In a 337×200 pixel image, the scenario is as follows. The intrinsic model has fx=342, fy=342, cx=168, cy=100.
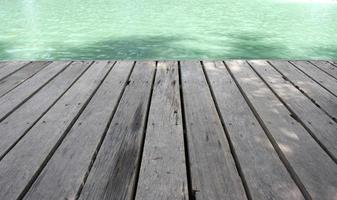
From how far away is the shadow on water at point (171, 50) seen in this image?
504 cm

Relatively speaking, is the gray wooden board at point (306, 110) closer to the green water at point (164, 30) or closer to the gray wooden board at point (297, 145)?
the gray wooden board at point (297, 145)

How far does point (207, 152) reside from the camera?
1.37 m

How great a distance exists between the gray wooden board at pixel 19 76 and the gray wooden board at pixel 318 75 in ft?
6.46

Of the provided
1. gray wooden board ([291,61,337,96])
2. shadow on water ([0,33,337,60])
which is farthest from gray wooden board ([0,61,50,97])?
shadow on water ([0,33,337,60])

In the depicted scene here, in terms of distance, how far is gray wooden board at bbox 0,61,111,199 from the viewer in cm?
119

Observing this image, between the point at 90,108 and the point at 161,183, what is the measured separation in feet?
2.55

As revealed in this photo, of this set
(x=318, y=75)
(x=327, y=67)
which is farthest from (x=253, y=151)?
(x=327, y=67)

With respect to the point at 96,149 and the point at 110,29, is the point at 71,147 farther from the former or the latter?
the point at 110,29

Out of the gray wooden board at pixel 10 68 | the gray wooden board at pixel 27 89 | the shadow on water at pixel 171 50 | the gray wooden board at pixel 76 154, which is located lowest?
the gray wooden board at pixel 76 154

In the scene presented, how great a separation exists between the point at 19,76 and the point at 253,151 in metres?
1.73

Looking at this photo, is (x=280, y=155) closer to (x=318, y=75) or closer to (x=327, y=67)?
(x=318, y=75)

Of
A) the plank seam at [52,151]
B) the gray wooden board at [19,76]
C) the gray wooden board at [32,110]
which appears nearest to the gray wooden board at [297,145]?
the plank seam at [52,151]

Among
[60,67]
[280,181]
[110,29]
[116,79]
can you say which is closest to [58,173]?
[280,181]

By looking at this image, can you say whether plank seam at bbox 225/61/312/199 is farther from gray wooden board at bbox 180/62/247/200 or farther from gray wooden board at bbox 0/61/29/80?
gray wooden board at bbox 0/61/29/80
